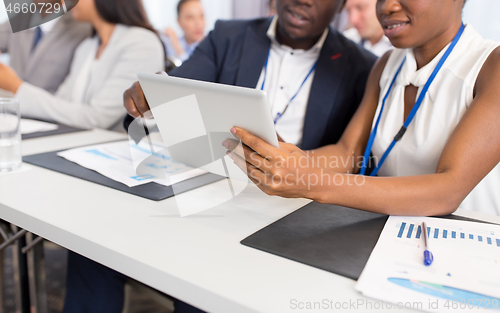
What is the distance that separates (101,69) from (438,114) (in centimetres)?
139

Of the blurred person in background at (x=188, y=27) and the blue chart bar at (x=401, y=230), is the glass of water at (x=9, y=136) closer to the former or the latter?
the blue chart bar at (x=401, y=230)

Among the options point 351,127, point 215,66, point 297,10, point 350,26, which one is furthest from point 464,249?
point 350,26

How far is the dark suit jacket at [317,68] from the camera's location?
1431 mm

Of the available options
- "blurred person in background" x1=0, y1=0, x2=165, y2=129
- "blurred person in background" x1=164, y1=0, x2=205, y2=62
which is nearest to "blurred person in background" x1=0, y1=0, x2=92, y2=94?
"blurred person in background" x1=0, y1=0, x2=165, y2=129

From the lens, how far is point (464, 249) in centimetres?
63

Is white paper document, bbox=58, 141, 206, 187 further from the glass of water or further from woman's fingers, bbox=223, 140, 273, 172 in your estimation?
woman's fingers, bbox=223, 140, 273, 172

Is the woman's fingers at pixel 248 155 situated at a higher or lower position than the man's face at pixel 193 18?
lower

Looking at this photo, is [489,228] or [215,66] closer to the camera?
[489,228]

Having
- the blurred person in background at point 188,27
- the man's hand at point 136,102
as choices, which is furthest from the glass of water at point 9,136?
the blurred person in background at point 188,27

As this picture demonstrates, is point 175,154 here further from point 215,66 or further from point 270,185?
point 215,66

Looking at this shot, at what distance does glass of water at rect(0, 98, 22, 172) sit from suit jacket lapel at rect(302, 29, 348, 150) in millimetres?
887

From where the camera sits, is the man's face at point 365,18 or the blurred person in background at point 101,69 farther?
the man's face at point 365,18

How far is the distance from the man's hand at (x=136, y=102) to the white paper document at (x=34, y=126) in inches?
20.5

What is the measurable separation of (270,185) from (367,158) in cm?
56
